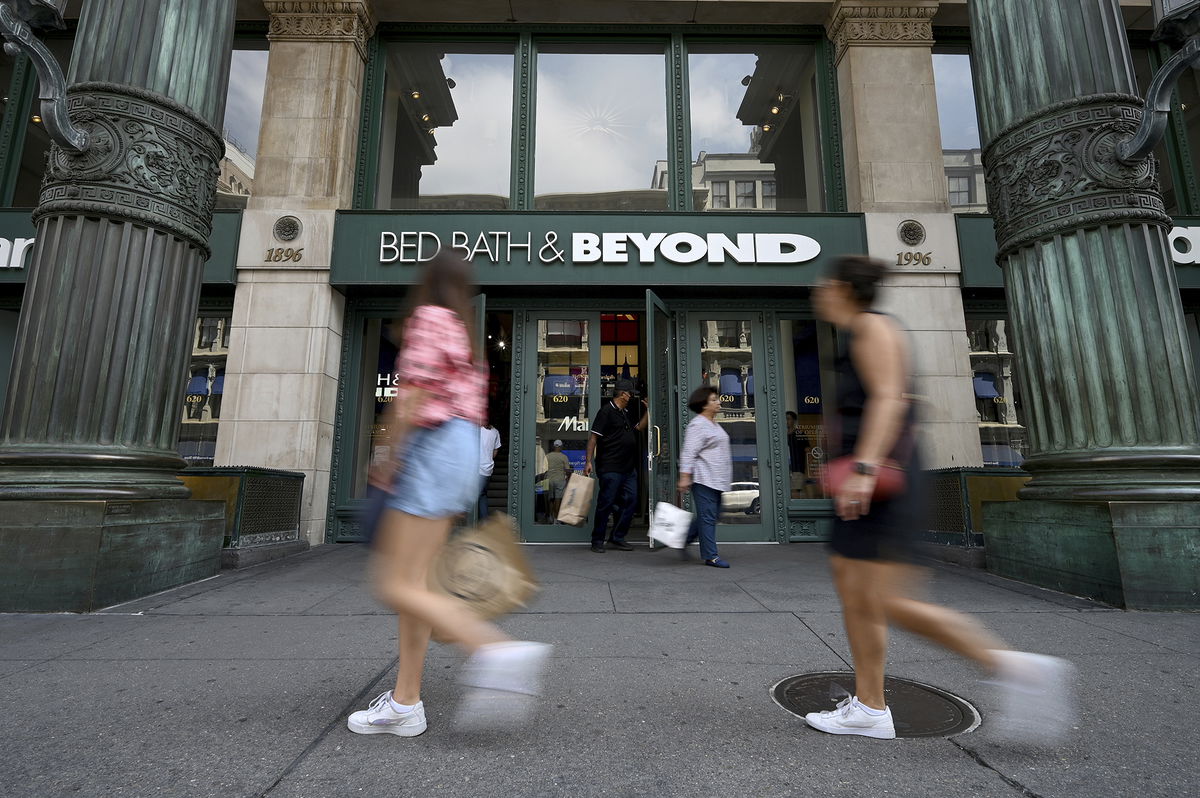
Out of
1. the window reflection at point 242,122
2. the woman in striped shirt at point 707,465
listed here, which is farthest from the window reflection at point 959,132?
the window reflection at point 242,122

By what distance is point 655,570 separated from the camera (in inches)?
241

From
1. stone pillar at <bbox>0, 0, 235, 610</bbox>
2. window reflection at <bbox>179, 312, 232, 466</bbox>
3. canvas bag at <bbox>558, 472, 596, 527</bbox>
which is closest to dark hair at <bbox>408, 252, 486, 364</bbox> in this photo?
stone pillar at <bbox>0, 0, 235, 610</bbox>

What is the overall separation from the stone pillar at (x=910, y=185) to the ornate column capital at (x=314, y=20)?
7339 mm

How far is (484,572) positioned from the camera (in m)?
2.33

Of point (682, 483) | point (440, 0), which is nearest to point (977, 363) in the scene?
point (682, 483)

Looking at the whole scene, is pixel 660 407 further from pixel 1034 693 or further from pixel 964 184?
pixel 1034 693

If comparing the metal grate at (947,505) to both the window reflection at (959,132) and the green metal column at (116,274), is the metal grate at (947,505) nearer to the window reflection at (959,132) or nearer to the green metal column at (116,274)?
the window reflection at (959,132)

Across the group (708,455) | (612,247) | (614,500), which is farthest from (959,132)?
(614,500)

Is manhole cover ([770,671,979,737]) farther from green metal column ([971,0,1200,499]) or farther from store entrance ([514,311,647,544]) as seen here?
store entrance ([514,311,647,544])

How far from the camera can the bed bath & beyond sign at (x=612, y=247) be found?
28.5ft

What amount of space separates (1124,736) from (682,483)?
168 inches

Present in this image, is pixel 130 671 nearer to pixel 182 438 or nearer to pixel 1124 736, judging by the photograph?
pixel 1124 736

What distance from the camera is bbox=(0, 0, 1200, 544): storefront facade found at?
848 cm

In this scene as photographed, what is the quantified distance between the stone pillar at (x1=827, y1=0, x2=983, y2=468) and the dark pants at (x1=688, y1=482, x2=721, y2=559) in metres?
3.35
